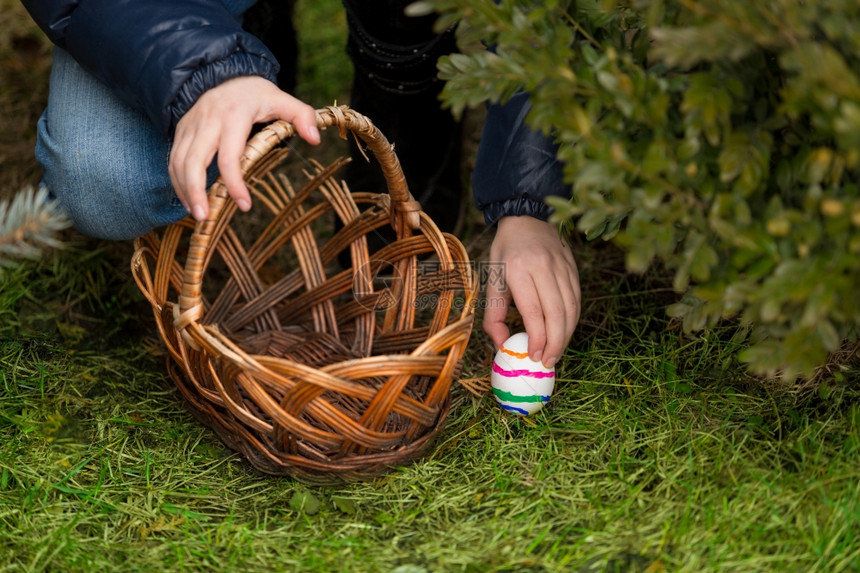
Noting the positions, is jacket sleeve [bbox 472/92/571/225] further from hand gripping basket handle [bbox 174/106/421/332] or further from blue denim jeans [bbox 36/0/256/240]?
blue denim jeans [bbox 36/0/256/240]

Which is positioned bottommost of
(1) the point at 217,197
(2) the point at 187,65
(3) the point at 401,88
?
(3) the point at 401,88

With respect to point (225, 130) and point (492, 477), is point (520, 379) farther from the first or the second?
point (225, 130)

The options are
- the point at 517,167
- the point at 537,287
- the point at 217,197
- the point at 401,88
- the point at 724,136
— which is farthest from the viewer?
the point at 401,88

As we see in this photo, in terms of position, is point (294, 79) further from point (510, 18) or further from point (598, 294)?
point (510, 18)

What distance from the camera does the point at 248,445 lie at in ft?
4.44

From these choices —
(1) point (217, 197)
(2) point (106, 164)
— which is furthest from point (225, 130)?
(2) point (106, 164)

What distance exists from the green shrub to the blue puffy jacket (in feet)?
1.32

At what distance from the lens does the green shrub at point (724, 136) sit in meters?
0.85

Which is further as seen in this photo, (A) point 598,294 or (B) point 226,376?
(A) point 598,294

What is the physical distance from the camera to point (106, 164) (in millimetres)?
1548

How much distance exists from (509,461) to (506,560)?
237 millimetres

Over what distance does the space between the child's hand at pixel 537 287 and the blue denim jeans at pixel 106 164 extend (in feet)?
2.17

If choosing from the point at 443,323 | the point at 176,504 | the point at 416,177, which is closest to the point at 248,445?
the point at 176,504

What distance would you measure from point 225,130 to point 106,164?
0.49 m
